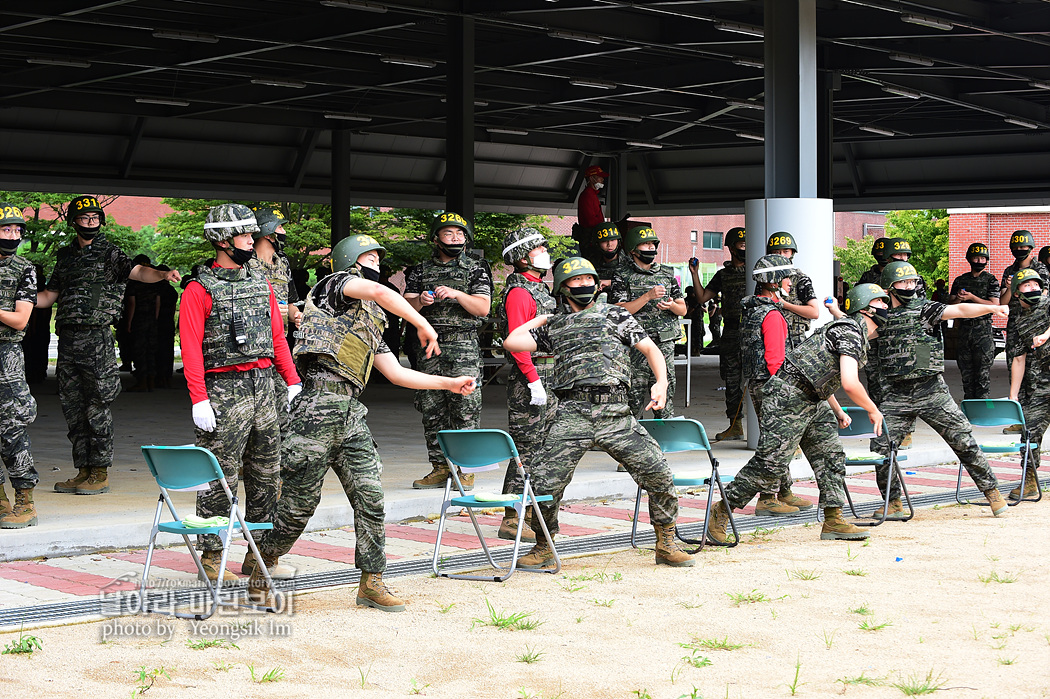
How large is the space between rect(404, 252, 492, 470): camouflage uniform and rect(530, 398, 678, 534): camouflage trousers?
2.15 metres

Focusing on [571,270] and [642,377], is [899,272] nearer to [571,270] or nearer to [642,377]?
[642,377]

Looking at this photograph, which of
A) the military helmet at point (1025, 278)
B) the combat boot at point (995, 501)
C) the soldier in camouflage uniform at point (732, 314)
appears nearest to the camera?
the combat boot at point (995, 501)

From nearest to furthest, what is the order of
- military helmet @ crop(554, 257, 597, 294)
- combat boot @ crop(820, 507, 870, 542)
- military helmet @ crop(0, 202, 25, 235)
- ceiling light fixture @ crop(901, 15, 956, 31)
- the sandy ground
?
the sandy ground
military helmet @ crop(554, 257, 597, 294)
military helmet @ crop(0, 202, 25, 235)
combat boot @ crop(820, 507, 870, 542)
ceiling light fixture @ crop(901, 15, 956, 31)

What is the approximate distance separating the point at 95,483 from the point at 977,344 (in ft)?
35.1

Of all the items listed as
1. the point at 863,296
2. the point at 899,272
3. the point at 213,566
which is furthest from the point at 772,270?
the point at 213,566

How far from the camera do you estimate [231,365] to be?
7102 mm

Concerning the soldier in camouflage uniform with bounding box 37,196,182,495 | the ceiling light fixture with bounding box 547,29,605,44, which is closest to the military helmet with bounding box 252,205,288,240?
the soldier in camouflage uniform with bounding box 37,196,182,495

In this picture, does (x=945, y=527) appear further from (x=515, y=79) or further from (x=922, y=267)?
(x=922, y=267)

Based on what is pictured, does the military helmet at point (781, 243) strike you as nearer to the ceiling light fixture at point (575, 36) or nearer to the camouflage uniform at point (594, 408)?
the camouflage uniform at point (594, 408)

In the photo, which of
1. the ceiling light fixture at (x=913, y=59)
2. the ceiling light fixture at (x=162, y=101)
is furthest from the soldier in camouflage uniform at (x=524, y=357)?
the ceiling light fixture at (x=162, y=101)

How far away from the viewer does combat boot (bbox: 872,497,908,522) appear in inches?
386

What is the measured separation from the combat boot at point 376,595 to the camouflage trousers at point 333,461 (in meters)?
0.05

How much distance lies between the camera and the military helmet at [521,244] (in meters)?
8.83

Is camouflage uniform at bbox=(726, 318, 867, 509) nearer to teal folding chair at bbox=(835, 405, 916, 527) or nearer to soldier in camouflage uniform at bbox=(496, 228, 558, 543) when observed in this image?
teal folding chair at bbox=(835, 405, 916, 527)
